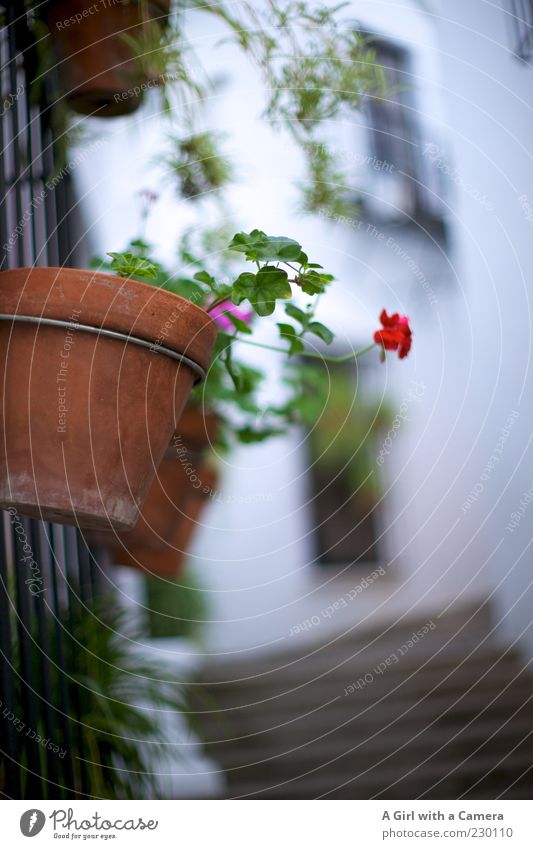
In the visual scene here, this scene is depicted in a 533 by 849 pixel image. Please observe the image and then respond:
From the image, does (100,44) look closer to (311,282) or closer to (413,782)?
(311,282)

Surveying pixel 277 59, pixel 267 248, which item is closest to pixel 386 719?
pixel 277 59

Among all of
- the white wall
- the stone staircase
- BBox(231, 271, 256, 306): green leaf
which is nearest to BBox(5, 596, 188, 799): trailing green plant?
the white wall

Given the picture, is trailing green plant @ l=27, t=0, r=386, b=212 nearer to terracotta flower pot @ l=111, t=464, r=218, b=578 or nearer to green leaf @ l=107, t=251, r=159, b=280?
green leaf @ l=107, t=251, r=159, b=280

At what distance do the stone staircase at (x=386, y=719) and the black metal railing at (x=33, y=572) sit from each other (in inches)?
42.6

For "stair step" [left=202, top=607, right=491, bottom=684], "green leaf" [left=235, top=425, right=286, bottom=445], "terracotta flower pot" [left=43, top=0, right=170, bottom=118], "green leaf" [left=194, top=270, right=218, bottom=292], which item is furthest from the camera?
"stair step" [left=202, top=607, right=491, bottom=684]

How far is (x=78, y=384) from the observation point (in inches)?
33.4

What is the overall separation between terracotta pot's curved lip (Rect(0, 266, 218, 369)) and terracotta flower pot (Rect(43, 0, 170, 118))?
0.48 m

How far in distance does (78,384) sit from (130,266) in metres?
0.16

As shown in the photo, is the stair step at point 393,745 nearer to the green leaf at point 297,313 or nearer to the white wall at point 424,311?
the white wall at point 424,311

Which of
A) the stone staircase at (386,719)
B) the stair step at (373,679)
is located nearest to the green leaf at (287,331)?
the stone staircase at (386,719)

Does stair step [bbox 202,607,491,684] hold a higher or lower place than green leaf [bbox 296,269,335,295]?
higher

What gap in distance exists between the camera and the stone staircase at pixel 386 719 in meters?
2.48

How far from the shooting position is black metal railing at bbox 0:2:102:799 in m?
1.04

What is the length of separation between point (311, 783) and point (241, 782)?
0.69 ft
